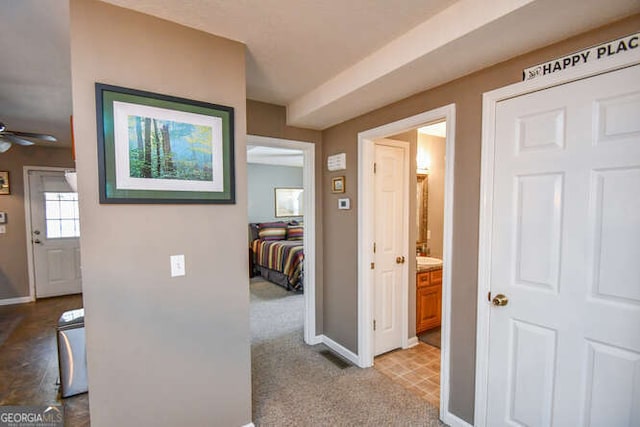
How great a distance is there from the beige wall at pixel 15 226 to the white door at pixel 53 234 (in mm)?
122

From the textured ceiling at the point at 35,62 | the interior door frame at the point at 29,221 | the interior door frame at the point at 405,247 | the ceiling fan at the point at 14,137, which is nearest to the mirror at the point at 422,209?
the interior door frame at the point at 405,247

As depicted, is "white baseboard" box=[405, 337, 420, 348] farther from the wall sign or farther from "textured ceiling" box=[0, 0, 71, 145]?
"textured ceiling" box=[0, 0, 71, 145]

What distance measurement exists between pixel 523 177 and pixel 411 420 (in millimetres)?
1757

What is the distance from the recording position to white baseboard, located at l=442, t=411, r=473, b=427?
6.24 ft

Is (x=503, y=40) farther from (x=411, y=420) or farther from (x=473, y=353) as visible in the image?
(x=411, y=420)

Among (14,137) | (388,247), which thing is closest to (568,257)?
(388,247)

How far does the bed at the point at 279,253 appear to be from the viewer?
5.01 m

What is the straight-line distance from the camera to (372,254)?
9.02ft

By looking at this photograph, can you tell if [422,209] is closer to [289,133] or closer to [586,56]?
[289,133]

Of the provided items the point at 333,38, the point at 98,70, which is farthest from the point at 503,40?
the point at 98,70

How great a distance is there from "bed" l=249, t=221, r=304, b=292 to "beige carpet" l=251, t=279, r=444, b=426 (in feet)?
5.55

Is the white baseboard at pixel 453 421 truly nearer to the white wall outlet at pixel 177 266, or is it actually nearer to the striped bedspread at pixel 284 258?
the white wall outlet at pixel 177 266

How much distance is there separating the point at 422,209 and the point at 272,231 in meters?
3.61

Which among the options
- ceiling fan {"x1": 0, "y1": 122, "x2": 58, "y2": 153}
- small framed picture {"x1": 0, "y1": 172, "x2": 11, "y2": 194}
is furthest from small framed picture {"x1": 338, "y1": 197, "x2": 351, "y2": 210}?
small framed picture {"x1": 0, "y1": 172, "x2": 11, "y2": 194}
